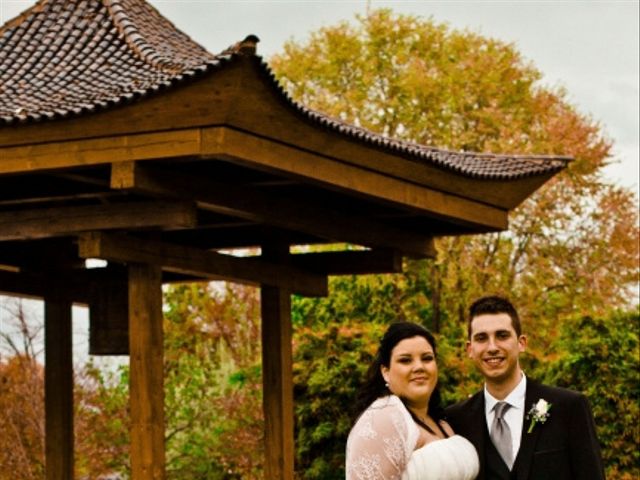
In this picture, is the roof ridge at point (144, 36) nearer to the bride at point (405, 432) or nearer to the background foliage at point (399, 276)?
the bride at point (405, 432)

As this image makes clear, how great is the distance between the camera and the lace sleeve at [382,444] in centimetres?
661

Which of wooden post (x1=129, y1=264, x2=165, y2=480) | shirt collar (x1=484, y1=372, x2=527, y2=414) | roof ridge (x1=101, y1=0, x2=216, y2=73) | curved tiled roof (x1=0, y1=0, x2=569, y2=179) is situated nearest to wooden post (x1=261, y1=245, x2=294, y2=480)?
curved tiled roof (x1=0, y1=0, x2=569, y2=179)

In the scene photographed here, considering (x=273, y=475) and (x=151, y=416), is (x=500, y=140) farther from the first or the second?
(x=151, y=416)

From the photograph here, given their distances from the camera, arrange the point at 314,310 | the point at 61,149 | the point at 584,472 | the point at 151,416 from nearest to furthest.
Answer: the point at 584,472
the point at 61,149
the point at 151,416
the point at 314,310

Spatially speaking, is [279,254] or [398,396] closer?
[398,396]

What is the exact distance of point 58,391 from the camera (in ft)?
49.4

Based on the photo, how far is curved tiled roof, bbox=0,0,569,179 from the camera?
38.8 feet

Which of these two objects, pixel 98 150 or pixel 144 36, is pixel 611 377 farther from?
pixel 98 150

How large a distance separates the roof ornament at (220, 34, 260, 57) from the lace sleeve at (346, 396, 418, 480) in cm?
428

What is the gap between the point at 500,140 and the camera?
28.3 meters

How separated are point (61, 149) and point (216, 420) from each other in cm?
1336

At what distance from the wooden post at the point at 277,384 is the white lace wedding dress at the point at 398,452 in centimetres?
796

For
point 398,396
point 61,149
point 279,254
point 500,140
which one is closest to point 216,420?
point 500,140

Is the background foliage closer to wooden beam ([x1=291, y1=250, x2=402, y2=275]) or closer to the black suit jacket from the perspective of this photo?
wooden beam ([x1=291, y1=250, x2=402, y2=275])
